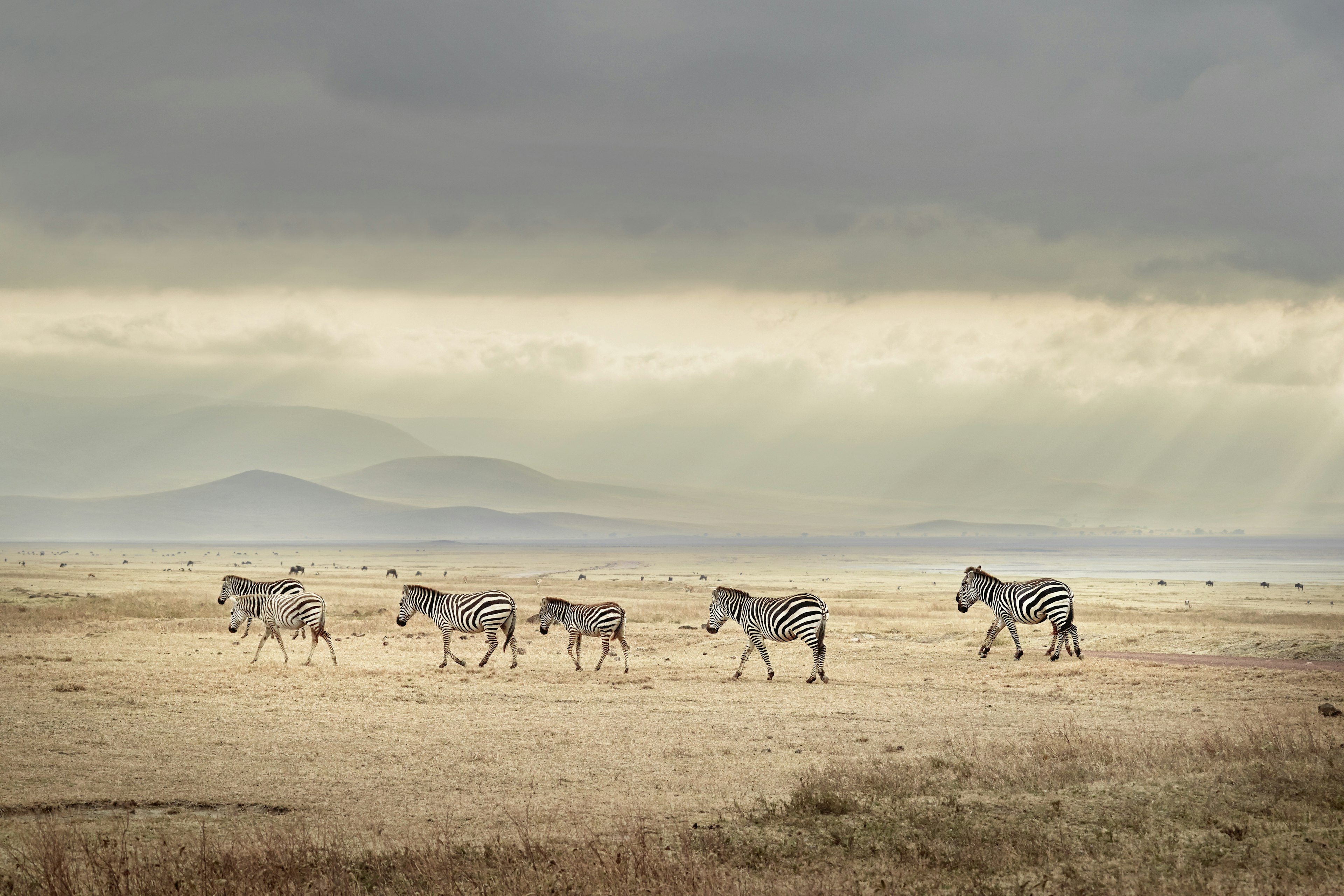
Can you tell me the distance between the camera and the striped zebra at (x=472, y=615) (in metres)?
33.1

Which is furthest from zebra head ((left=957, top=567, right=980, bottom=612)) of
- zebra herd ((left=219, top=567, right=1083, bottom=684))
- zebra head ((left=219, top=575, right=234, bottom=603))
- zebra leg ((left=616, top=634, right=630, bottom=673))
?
zebra head ((left=219, top=575, right=234, bottom=603))

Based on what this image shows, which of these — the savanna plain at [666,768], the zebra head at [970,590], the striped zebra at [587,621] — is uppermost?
the zebra head at [970,590]

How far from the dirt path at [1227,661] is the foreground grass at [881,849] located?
15.8 meters

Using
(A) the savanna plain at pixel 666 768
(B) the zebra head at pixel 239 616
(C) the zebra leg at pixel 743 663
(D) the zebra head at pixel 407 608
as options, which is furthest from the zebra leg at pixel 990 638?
(B) the zebra head at pixel 239 616

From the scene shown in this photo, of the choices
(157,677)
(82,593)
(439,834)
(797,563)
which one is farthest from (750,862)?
(797,563)

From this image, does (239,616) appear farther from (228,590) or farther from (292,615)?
(292,615)

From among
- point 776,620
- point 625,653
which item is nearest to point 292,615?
point 625,653

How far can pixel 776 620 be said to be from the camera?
31.4 meters

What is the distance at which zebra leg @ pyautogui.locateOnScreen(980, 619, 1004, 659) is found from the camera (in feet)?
117

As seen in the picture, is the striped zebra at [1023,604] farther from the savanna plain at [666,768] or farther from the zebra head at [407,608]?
the zebra head at [407,608]

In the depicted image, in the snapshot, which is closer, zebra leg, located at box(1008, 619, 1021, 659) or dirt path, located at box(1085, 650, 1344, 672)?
dirt path, located at box(1085, 650, 1344, 672)

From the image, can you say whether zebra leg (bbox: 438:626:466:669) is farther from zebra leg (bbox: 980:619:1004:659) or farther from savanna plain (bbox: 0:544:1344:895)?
zebra leg (bbox: 980:619:1004:659)

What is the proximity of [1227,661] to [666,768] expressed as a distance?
22.0 metres

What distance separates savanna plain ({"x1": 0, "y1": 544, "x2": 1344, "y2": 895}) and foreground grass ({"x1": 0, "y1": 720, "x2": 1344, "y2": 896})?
0.06 meters
